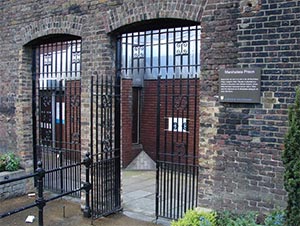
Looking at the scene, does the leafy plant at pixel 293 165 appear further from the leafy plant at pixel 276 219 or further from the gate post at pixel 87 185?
the gate post at pixel 87 185

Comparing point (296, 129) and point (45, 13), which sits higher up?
point (45, 13)

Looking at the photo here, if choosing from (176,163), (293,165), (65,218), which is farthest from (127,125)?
(293,165)

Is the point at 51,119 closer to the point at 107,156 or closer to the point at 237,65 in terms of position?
the point at 107,156

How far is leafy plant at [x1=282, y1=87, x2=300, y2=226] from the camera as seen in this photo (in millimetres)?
3316

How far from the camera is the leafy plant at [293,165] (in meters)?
3.32

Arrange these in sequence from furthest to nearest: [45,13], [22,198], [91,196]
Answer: [22,198] → [45,13] → [91,196]

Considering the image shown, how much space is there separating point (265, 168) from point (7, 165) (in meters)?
5.35

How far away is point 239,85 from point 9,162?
5225 millimetres

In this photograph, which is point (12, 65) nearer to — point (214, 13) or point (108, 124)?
point (108, 124)

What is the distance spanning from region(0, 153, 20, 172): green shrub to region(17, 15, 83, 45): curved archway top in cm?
248

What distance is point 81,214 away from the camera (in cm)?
594

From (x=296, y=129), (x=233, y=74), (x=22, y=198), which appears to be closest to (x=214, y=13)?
(x=233, y=74)

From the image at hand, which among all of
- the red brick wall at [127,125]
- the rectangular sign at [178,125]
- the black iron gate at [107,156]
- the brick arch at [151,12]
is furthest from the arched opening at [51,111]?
the red brick wall at [127,125]

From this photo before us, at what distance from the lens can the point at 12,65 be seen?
747cm
